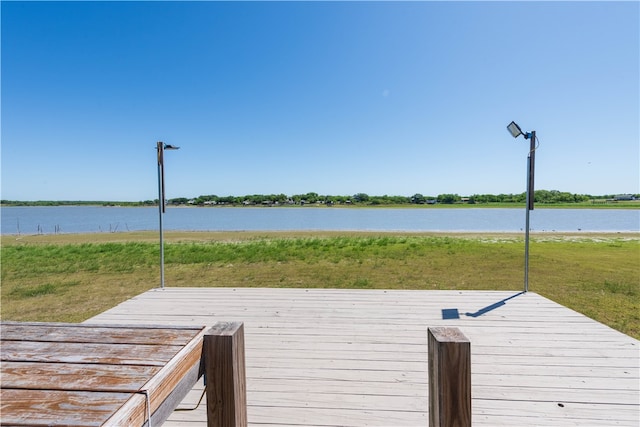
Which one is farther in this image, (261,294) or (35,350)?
(261,294)

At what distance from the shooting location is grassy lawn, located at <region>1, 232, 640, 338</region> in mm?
4492

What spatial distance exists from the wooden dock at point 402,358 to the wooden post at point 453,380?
36.2 inches

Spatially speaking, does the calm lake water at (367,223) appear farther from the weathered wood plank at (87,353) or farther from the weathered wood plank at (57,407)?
the weathered wood plank at (57,407)

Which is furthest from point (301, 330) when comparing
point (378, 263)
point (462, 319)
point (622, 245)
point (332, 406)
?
point (622, 245)

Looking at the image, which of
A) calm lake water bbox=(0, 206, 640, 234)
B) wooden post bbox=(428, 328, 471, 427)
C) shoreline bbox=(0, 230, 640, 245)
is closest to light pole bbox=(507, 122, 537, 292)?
wooden post bbox=(428, 328, 471, 427)

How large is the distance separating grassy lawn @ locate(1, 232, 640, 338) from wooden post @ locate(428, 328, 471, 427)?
12.2ft

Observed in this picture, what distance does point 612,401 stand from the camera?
6.07 feet

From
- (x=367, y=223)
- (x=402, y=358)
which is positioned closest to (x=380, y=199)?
(x=367, y=223)

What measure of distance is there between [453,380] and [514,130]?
4.32 m

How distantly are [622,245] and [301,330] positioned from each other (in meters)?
12.0

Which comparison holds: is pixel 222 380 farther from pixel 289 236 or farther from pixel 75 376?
pixel 289 236

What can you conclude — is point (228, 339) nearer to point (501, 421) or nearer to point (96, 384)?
point (96, 384)

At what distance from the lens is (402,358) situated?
2.35m

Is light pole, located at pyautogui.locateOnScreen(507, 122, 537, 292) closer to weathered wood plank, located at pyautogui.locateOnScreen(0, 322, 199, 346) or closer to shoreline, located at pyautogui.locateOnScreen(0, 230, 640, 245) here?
weathered wood plank, located at pyautogui.locateOnScreen(0, 322, 199, 346)
